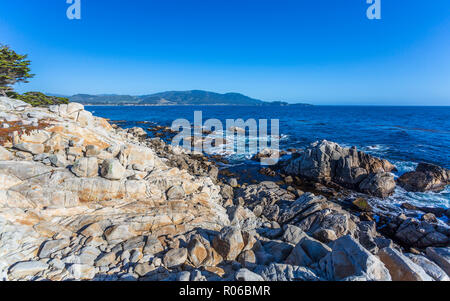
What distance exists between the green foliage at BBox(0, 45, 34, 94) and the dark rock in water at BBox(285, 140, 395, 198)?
105 feet

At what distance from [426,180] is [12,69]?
43917mm

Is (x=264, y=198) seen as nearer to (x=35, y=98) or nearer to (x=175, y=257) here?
(x=175, y=257)

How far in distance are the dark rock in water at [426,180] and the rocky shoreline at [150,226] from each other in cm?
394

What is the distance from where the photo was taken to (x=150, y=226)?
27.1ft

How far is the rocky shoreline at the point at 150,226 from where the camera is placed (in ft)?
18.5

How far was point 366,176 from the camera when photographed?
18.5m

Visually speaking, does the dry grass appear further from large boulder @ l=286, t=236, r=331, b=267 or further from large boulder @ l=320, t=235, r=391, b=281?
large boulder @ l=320, t=235, r=391, b=281

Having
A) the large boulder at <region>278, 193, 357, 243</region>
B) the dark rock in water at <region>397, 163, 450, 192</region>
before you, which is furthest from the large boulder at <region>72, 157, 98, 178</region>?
the dark rock in water at <region>397, 163, 450, 192</region>

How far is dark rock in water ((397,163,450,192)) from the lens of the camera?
56.6 feet

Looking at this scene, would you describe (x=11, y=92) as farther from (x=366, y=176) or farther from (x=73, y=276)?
(x=366, y=176)

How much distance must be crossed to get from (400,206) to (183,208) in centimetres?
1679

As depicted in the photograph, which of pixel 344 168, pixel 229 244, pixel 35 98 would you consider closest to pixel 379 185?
pixel 344 168

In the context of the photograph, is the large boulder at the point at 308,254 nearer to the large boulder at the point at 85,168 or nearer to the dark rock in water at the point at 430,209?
the large boulder at the point at 85,168
